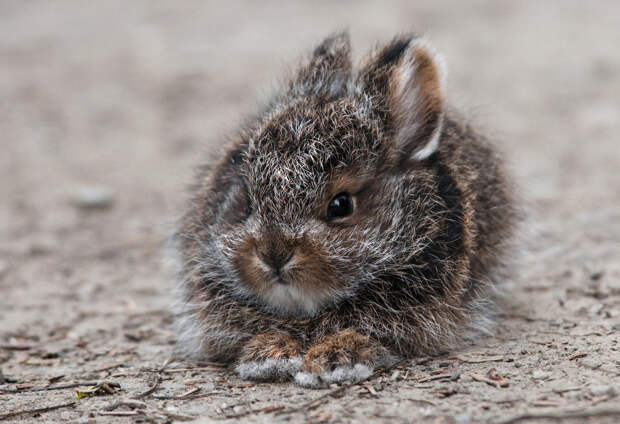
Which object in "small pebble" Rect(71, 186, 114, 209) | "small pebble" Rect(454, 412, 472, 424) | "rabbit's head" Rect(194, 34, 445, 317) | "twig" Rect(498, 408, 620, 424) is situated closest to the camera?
"twig" Rect(498, 408, 620, 424)

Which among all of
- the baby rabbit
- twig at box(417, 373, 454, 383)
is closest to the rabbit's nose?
the baby rabbit

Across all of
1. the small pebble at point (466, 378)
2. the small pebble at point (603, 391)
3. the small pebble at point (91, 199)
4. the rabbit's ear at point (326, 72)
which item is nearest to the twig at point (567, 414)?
the small pebble at point (603, 391)

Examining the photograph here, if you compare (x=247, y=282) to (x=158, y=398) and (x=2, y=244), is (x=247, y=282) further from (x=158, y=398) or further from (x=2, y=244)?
(x=2, y=244)

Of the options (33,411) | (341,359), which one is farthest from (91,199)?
(341,359)

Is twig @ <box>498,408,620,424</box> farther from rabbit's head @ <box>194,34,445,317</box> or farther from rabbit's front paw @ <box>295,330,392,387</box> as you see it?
rabbit's head @ <box>194,34,445,317</box>

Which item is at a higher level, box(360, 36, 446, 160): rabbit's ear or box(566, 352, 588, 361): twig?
box(360, 36, 446, 160): rabbit's ear

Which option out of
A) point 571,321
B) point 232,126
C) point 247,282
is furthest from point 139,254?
point 571,321

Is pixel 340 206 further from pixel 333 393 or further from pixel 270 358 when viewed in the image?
pixel 333 393
